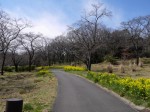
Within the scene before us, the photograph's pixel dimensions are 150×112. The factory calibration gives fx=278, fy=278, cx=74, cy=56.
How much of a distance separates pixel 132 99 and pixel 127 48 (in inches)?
2596

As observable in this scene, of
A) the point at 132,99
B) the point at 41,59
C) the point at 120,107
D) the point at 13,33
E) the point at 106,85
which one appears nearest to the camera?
the point at 120,107

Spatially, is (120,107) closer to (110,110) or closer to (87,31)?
(110,110)

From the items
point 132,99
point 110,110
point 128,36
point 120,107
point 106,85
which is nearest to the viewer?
point 110,110

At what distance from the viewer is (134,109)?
12.2 meters

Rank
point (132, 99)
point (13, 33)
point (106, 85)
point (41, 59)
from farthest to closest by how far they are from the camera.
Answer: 1. point (41, 59)
2. point (13, 33)
3. point (106, 85)
4. point (132, 99)

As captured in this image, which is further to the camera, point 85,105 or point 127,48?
point 127,48

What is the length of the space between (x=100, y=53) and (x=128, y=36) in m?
11.7

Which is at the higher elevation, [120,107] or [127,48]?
[127,48]

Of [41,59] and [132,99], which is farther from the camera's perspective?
[41,59]

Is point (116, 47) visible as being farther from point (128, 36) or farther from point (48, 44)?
point (48, 44)

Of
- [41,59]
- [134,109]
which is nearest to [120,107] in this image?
[134,109]

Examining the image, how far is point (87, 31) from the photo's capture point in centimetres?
5566

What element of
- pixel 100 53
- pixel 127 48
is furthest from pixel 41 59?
pixel 127 48

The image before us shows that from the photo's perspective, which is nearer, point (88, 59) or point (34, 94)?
point (34, 94)
